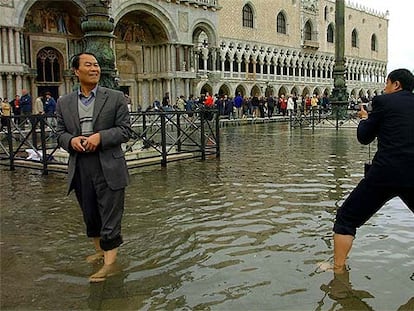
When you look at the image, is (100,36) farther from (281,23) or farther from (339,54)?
(281,23)

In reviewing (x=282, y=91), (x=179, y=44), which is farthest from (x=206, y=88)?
(x=282, y=91)

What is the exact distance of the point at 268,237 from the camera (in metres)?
4.66

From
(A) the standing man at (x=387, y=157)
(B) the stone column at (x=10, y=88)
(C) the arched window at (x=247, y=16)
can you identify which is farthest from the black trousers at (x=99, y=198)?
(C) the arched window at (x=247, y=16)

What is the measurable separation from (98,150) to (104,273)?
94 centimetres

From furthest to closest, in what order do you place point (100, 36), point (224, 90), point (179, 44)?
point (224, 90) → point (179, 44) → point (100, 36)

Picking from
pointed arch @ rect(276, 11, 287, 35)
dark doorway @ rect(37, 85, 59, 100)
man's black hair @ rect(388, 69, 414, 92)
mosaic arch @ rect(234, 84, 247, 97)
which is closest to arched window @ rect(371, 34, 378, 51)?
pointed arch @ rect(276, 11, 287, 35)

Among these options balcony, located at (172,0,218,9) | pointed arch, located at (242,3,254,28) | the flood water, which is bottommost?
the flood water

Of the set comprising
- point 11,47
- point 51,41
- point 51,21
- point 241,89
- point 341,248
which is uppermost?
point 51,21

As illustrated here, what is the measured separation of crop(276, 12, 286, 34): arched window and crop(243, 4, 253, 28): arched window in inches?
173

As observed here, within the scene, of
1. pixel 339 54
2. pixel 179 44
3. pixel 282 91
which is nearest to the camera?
pixel 339 54

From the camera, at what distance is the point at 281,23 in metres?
46.3

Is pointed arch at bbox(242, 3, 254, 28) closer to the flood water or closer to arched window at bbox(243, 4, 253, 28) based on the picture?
arched window at bbox(243, 4, 253, 28)

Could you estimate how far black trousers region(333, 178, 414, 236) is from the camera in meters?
3.44

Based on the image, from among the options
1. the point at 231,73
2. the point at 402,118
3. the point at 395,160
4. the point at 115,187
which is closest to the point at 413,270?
the point at 395,160
